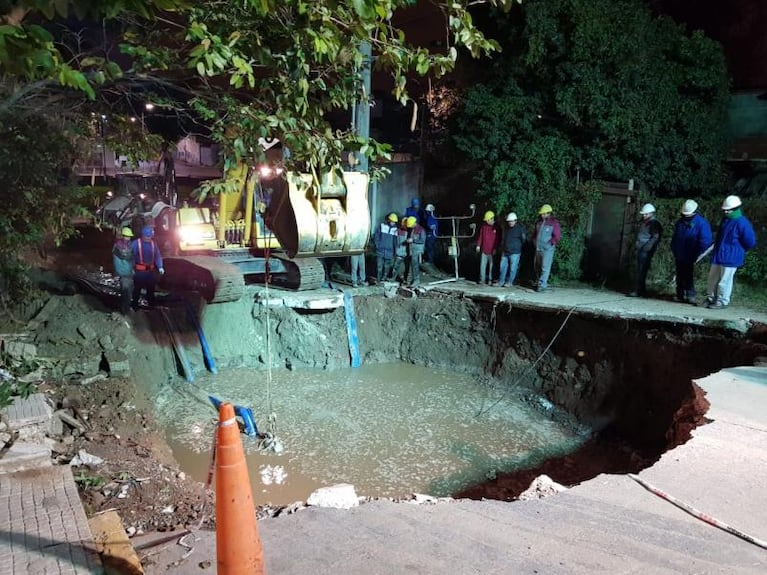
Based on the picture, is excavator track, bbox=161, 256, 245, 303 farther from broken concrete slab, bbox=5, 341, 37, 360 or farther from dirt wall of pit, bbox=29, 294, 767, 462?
broken concrete slab, bbox=5, 341, 37, 360

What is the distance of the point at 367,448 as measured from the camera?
7.43m

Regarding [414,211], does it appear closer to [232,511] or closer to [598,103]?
[598,103]

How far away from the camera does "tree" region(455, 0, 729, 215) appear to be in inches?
437

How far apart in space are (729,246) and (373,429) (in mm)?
6166

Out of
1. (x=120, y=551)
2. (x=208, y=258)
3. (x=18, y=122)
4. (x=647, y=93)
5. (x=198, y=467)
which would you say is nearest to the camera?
(x=120, y=551)

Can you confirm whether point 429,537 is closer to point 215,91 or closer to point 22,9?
point 22,9

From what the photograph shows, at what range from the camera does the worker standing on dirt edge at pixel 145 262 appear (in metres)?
9.62

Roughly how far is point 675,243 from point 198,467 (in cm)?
831

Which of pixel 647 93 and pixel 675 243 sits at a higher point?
pixel 647 93

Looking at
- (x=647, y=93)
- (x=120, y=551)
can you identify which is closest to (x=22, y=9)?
(x=120, y=551)

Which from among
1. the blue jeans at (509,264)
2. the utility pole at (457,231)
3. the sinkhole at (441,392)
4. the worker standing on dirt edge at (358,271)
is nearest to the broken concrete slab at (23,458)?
the sinkhole at (441,392)

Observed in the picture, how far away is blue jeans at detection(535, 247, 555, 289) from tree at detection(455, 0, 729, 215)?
1.81 m

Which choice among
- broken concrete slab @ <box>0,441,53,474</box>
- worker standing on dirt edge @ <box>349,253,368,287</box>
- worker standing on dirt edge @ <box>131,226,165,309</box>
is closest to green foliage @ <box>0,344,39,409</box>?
broken concrete slab @ <box>0,441,53,474</box>

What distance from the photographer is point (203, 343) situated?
387 inches
